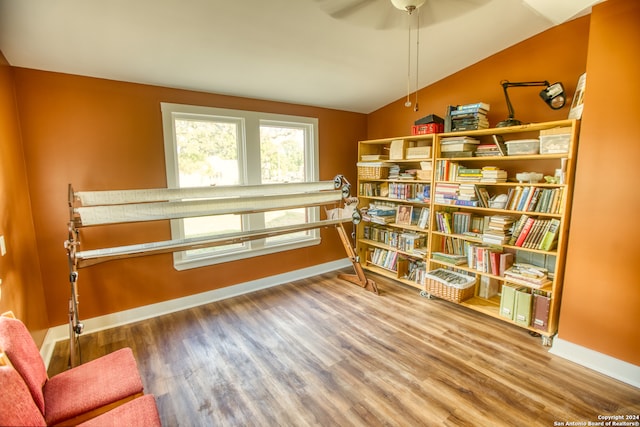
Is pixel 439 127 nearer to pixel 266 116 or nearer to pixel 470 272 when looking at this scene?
pixel 470 272

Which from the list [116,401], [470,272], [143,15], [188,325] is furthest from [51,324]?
[470,272]

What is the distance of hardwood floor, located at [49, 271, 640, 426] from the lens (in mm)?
1832

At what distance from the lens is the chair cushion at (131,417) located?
121 cm

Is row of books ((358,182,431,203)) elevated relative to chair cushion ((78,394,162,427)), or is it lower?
elevated

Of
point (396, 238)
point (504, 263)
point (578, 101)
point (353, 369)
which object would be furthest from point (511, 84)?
point (353, 369)

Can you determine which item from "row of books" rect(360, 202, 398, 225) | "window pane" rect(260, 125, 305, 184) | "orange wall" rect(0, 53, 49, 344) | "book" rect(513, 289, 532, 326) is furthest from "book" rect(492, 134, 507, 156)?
"orange wall" rect(0, 53, 49, 344)

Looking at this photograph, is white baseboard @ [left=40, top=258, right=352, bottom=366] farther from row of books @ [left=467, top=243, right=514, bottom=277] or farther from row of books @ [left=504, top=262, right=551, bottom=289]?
row of books @ [left=504, top=262, right=551, bottom=289]

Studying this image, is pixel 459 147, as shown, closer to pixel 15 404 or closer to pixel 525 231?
pixel 525 231

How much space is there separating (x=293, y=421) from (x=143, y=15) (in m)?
2.74

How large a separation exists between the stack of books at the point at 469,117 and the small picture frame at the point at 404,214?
106cm

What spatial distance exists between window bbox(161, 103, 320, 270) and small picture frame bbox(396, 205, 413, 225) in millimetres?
1093

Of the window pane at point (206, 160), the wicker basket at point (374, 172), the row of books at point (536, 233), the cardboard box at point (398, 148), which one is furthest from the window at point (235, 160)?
the row of books at point (536, 233)

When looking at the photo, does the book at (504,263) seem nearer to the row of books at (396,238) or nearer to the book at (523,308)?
the book at (523,308)

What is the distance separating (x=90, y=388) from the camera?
1.45 m
